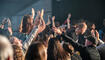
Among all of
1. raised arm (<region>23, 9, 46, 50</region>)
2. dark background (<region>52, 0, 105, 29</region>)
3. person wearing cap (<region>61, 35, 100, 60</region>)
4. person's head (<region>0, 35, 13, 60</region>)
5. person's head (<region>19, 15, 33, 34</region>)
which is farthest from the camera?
dark background (<region>52, 0, 105, 29</region>)

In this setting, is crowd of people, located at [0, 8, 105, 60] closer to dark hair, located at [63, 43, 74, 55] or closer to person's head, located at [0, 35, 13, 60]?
dark hair, located at [63, 43, 74, 55]

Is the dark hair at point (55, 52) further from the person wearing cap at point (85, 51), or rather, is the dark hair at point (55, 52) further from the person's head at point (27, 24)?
the person's head at point (27, 24)

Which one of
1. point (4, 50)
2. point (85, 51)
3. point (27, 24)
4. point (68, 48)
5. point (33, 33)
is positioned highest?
point (4, 50)

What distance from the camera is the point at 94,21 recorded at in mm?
8586

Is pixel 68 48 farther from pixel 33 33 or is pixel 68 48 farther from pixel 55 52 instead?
pixel 33 33

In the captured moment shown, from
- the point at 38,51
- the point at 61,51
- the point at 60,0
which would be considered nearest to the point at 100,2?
the point at 60,0

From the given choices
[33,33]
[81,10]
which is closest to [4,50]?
[33,33]

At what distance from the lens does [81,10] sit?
8.76 metres

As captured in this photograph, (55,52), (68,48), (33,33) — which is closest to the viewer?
(55,52)

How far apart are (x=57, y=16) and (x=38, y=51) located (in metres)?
7.02

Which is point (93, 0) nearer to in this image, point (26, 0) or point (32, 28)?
point (26, 0)

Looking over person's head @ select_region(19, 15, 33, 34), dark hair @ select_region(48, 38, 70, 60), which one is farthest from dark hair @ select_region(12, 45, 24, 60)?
person's head @ select_region(19, 15, 33, 34)

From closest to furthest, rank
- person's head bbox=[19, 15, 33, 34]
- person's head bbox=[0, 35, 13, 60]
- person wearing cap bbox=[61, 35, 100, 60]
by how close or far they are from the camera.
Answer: person's head bbox=[0, 35, 13, 60] → person wearing cap bbox=[61, 35, 100, 60] → person's head bbox=[19, 15, 33, 34]

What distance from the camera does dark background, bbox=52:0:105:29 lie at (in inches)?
336
